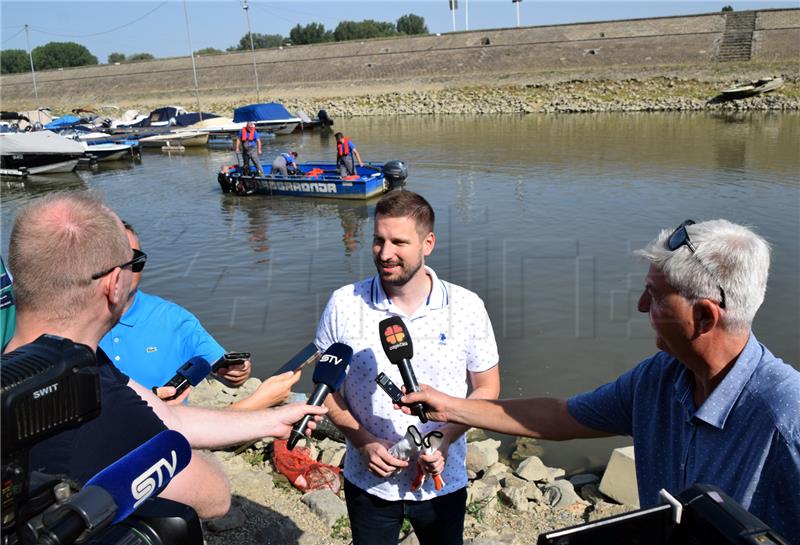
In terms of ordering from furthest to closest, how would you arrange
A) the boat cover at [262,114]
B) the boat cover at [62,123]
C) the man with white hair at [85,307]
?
the boat cover at [262,114], the boat cover at [62,123], the man with white hair at [85,307]

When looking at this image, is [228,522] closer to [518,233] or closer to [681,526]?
[681,526]

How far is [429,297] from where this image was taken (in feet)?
10.5

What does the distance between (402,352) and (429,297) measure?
0.52 metres

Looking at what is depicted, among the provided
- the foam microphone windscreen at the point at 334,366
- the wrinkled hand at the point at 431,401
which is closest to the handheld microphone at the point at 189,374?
the foam microphone windscreen at the point at 334,366

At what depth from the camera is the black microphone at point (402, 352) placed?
2.72 metres

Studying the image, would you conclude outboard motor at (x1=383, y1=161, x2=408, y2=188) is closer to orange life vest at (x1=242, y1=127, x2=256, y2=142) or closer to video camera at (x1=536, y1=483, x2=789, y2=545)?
orange life vest at (x1=242, y1=127, x2=256, y2=142)

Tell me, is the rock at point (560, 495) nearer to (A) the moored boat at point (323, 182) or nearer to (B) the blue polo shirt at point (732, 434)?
(B) the blue polo shirt at point (732, 434)

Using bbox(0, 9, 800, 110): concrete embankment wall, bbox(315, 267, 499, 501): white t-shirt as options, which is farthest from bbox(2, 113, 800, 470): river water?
bbox(0, 9, 800, 110): concrete embankment wall

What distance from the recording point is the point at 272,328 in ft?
31.6

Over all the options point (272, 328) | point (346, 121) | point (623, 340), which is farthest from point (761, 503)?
point (346, 121)

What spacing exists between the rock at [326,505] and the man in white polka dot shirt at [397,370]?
4.58 ft

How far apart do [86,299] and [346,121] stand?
44.9 m

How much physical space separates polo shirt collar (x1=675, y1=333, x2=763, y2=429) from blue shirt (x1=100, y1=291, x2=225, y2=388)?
2.85 metres

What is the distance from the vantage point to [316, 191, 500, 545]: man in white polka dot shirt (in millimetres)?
3096
